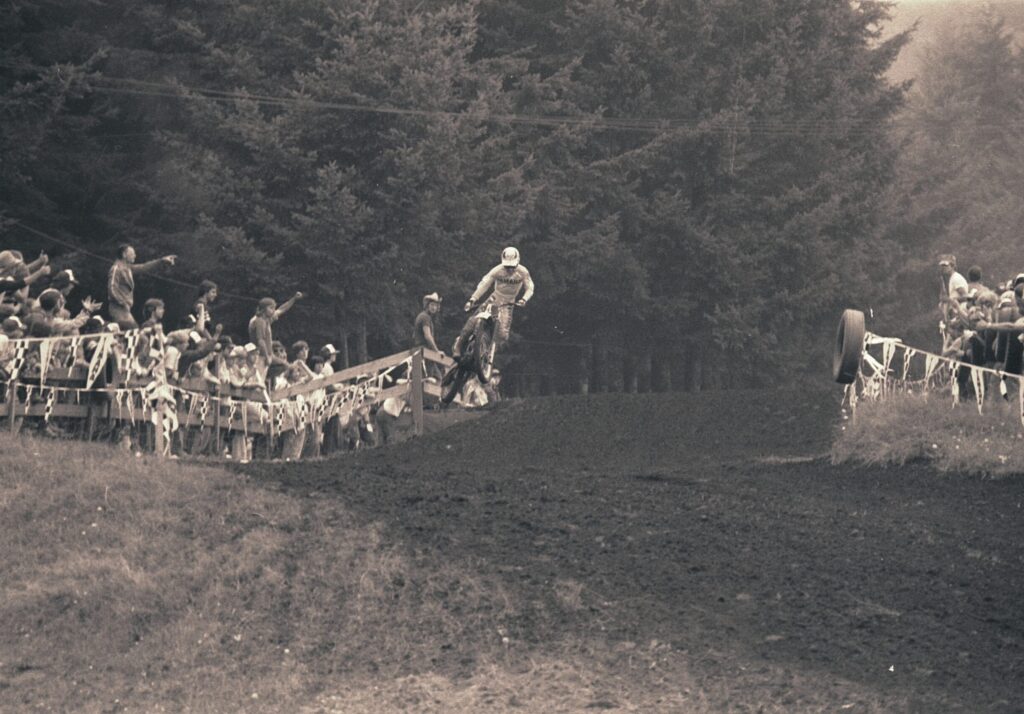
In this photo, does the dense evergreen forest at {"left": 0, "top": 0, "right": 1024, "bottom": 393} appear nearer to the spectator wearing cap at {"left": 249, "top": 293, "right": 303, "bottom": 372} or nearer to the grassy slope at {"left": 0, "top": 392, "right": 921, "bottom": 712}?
the spectator wearing cap at {"left": 249, "top": 293, "right": 303, "bottom": 372}

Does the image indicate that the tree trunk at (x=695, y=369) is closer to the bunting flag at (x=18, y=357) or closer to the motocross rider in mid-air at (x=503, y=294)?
the motocross rider in mid-air at (x=503, y=294)

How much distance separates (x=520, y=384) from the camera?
4669 centimetres

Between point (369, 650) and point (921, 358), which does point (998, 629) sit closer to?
point (369, 650)

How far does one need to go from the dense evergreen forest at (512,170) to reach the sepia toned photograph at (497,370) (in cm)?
13

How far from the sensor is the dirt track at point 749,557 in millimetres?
13758

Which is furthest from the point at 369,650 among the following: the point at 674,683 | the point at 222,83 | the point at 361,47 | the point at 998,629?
the point at 222,83

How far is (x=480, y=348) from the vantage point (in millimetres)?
26266

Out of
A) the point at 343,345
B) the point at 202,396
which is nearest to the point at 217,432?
the point at 202,396

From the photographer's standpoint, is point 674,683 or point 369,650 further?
point 369,650

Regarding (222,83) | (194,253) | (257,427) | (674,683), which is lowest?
(674,683)

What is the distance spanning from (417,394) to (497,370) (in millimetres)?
3593

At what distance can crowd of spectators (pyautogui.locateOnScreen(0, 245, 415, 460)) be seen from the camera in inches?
822

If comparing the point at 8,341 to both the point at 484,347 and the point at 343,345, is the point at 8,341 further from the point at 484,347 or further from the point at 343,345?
the point at 343,345

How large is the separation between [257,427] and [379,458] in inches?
78.5
